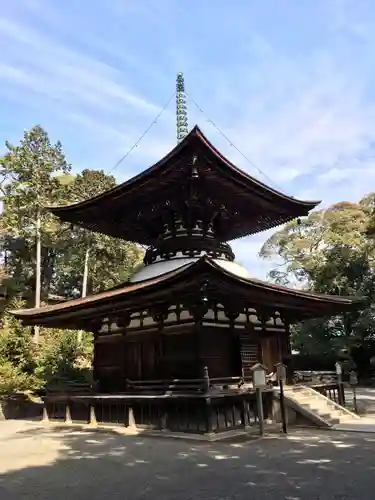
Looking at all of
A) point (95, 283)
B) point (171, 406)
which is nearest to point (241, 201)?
point (171, 406)

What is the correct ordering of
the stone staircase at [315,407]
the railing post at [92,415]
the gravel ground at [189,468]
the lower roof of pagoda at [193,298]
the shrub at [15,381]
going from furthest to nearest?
the shrub at [15,381] → the railing post at [92,415] → the stone staircase at [315,407] → the lower roof of pagoda at [193,298] → the gravel ground at [189,468]

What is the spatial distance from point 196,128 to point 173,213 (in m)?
4.41

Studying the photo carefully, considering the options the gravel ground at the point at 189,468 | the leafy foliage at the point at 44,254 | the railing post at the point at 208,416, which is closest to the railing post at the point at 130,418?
the gravel ground at the point at 189,468

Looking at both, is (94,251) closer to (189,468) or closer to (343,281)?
(343,281)

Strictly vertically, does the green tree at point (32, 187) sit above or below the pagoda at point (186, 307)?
above

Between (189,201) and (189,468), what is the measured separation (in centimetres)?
964

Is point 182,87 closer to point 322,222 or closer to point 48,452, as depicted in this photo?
point 322,222

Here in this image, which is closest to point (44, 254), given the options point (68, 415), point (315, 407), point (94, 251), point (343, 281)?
point (94, 251)

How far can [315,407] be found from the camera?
46.9ft

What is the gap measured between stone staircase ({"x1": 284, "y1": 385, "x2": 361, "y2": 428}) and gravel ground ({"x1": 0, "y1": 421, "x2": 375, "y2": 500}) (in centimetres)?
122

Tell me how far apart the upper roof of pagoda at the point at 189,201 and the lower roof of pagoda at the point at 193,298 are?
3.18 meters

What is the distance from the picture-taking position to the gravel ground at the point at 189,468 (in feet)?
21.3

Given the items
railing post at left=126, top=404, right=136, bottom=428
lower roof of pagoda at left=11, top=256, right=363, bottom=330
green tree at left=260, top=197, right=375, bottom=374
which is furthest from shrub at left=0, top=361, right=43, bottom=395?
green tree at left=260, top=197, right=375, bottom=374

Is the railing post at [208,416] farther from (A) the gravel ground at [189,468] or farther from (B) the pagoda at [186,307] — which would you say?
(A) the gravel ground at [189,468]
